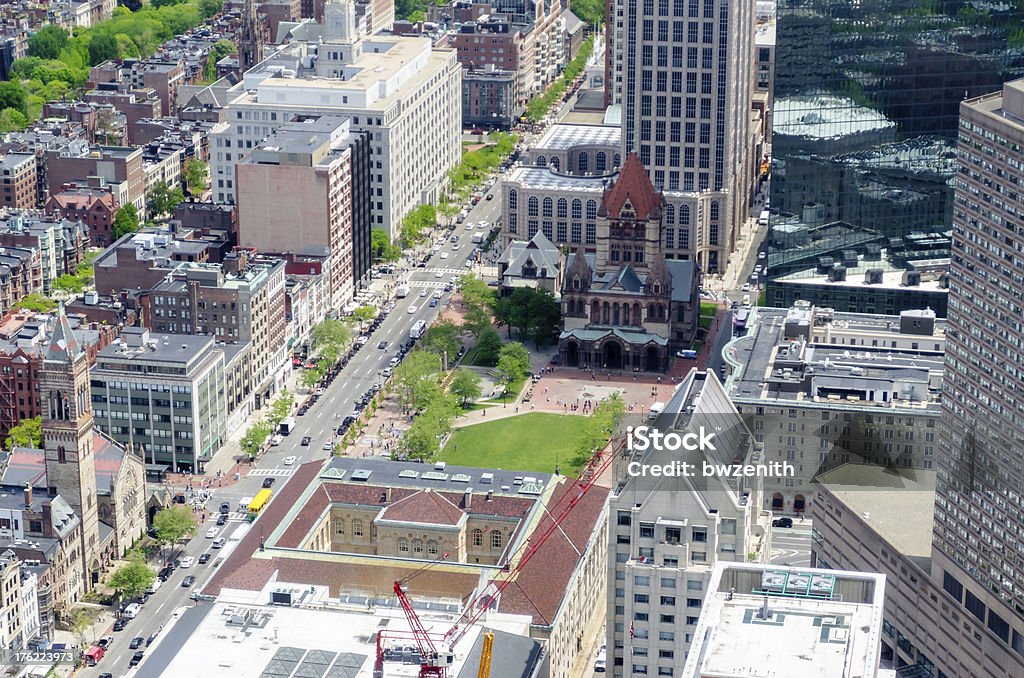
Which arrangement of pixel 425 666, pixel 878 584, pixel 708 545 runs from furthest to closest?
pixel 425 666 → pixel 708 545 → pixel 878 584

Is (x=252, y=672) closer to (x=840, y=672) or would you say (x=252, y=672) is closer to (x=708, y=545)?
(x=708, y=545)

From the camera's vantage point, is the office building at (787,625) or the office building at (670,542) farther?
the office building at (670,542)

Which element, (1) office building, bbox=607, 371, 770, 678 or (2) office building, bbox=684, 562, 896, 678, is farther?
(1) office building, bbox=607, 371, 770, 678

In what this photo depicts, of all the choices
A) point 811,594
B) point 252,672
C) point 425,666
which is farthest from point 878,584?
point 252,672

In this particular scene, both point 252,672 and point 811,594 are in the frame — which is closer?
point 811,594
